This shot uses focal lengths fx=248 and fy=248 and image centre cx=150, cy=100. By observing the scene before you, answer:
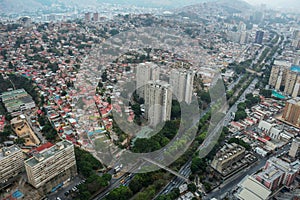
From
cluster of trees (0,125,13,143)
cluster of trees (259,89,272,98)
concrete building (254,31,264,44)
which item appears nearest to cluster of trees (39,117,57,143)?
cluster of trees (0,125,13,143)

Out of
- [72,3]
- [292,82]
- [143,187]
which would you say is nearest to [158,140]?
[143,187]

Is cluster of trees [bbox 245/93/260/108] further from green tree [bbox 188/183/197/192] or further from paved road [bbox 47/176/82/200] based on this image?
paved road [bbox 47/176/82/200]

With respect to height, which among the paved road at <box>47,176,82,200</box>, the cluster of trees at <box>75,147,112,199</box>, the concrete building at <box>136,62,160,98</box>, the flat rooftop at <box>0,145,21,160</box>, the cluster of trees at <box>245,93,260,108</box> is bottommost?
the paved road at <box>47,176,82,200</box>

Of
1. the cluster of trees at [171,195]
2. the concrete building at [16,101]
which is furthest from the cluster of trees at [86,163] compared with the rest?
the concrete building at [16,101]

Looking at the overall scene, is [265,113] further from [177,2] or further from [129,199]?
[177,2]

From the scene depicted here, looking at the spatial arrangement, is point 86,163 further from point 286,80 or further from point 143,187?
point 286,80

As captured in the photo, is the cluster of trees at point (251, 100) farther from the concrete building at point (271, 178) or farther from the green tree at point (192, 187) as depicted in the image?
the green tree at point (192, 187)
